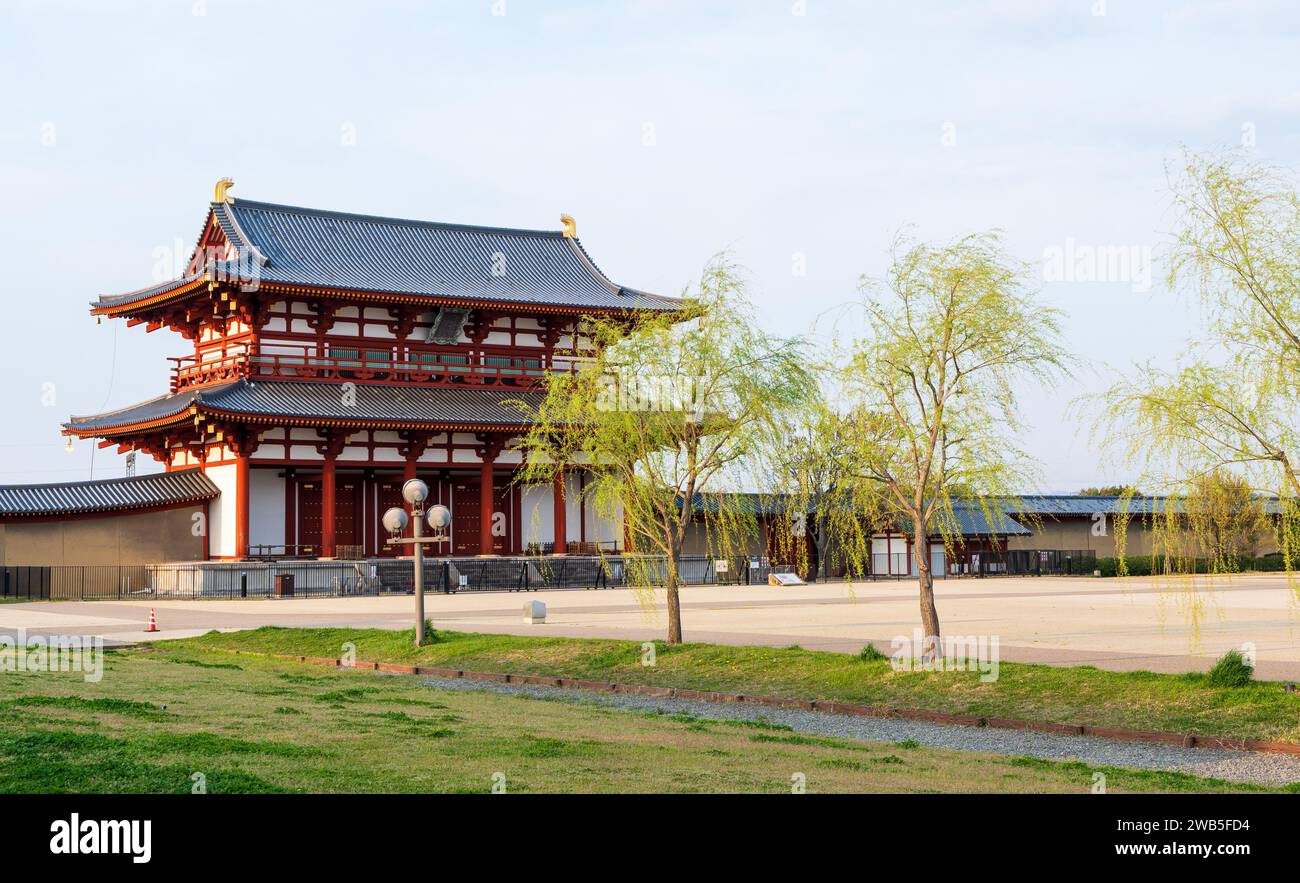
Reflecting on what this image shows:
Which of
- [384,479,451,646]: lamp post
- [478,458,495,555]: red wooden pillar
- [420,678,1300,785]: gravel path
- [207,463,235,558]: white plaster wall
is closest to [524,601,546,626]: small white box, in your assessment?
[384,479,451,646]: lamp post

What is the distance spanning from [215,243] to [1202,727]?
4823 centimetres

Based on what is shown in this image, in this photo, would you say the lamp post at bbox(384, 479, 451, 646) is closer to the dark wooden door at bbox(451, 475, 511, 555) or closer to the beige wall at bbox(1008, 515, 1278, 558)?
the dark wooden door at bbox(451, 475, 511, 555)

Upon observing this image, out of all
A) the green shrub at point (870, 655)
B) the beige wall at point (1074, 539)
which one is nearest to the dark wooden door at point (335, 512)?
the green shrub at point (870, 655)

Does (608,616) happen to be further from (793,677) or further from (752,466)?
(793,677)

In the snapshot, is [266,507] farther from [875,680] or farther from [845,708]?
[845,708]

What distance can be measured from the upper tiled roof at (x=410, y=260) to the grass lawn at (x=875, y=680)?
28712mm

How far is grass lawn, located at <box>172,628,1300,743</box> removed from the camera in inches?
545

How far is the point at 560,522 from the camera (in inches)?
2130

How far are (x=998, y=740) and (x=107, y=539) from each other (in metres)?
41.4

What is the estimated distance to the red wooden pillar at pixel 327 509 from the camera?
48875 mm

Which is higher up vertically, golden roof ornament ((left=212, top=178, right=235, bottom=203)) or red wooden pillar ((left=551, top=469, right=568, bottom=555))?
golden roof ornament ((left=212, top=178, right=235, bottom=203))

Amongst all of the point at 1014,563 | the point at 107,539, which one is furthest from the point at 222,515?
the point at 1014,563

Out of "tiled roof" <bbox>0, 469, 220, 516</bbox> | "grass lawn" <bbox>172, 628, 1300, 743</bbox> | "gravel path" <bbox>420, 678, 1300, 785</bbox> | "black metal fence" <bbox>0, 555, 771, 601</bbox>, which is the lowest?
"gravel path" <bbox>420, 678, 1300, 785</bbox>

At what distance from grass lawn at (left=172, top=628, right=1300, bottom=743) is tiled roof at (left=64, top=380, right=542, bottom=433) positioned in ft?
76.7
